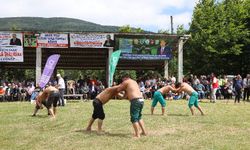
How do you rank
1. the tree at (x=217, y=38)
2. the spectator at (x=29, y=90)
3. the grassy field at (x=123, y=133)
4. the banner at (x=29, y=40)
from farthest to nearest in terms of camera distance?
1. the tree at (x=217, y=38)
2. the banner at (x=29, y=40)
3. the spectator at (x=29, y=90)
4. the grassy field at (x=123, y=133)

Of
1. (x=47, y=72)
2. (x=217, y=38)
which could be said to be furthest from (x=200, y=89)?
(x=217, y=38)

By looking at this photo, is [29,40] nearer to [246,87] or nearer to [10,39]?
[10,39]

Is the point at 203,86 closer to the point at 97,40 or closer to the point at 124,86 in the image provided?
the point at 97,40

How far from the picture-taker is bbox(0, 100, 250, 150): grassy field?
10.8 m

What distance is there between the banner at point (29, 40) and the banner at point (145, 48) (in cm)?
496

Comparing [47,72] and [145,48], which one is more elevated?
[145,48]

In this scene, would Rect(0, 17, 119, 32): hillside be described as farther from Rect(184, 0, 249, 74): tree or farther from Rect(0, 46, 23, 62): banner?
Rect(0, 46, 23, 62): banner

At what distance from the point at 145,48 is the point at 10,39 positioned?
8097mm

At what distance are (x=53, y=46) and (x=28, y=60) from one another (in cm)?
648

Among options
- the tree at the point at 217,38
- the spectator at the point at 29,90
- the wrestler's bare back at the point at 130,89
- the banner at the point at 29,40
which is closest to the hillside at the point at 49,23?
the tree at the point at 217,38

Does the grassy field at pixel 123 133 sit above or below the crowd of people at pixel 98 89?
below

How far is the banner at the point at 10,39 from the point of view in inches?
1107

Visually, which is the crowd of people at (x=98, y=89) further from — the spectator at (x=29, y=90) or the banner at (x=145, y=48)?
the banner at (x=145, y=48)

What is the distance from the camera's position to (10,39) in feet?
92.4
